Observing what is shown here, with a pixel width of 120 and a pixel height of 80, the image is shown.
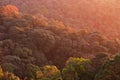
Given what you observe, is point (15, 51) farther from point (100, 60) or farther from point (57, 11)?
point (57, 11)

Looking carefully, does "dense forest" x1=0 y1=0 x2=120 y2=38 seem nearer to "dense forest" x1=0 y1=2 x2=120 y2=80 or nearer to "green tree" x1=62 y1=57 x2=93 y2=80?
"dense forest" x1=0 y1=2 x2=120 y2=80

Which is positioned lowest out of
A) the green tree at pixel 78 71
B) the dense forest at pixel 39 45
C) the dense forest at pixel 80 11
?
the dense forest at pixel 80 11

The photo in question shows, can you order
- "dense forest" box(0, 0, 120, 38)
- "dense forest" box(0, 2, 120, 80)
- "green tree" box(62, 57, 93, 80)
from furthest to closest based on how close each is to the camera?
"dense forest" box(0, 0, 120, 38) < "dense forest" box(0, 2, 120, 80) < "green tree" box(62, 57, 93, 80)

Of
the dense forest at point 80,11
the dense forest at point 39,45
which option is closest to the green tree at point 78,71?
the dense forest at point 39,45

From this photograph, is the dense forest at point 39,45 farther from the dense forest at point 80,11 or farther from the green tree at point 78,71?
the dense forest at point 80,11

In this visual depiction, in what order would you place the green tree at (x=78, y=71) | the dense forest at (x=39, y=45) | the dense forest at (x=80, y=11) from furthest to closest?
the dense forest at (x=80, y=11) → the dense forest at (x=39, y=45) → the green tree at (x=78, y=71)

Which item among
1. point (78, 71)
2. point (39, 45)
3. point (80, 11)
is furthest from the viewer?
point (80, 11)

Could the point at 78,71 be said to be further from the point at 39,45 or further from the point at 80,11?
the point at 80,11

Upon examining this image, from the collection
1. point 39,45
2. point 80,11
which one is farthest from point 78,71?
point 80,11

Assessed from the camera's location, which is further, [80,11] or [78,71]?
[80,11]

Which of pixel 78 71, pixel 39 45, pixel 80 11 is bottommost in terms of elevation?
pixel 80 11

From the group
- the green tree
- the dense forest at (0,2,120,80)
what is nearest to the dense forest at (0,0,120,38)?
the dense forest at (0,2,120,80)

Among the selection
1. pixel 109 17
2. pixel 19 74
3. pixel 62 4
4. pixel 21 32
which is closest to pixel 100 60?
pixel 19 74

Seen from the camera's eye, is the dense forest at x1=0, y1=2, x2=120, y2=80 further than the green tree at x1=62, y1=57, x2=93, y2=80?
Yes
